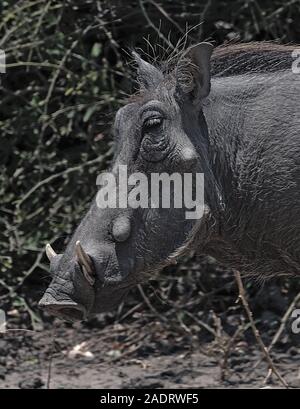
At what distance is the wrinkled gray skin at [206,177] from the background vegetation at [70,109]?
2.26 m

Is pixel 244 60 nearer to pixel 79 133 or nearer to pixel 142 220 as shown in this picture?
pixel 142 220

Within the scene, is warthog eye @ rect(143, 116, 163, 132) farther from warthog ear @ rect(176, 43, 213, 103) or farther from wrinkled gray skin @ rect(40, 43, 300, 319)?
warthog ear @ rect(176, 43, 213, 103)

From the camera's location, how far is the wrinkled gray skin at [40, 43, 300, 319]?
280 centimetres

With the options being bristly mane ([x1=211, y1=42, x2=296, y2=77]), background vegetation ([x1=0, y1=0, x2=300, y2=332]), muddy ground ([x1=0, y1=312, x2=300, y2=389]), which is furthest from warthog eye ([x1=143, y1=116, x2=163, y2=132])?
background vegetation ([x1=0, y1=0, x2=300, y2=332])

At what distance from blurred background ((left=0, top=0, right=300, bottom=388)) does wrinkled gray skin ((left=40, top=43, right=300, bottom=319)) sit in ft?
7.27

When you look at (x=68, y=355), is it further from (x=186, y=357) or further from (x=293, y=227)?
(x=293, y=227)

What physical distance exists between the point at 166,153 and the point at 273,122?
0.32 metres

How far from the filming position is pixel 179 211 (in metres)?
2.82

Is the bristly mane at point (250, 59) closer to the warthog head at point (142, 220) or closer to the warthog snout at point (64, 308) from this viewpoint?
the warthog head at point (142, 220)

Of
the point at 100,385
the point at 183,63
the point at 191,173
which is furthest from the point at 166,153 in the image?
the point at 100,385

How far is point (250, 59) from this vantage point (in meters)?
3.01

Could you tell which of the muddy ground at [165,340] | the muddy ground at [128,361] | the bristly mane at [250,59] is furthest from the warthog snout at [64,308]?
the muddy ground at [165,340]

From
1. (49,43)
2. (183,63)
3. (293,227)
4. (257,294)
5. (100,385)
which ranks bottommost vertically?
(100,385)

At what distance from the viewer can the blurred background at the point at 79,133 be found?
17.1ft
